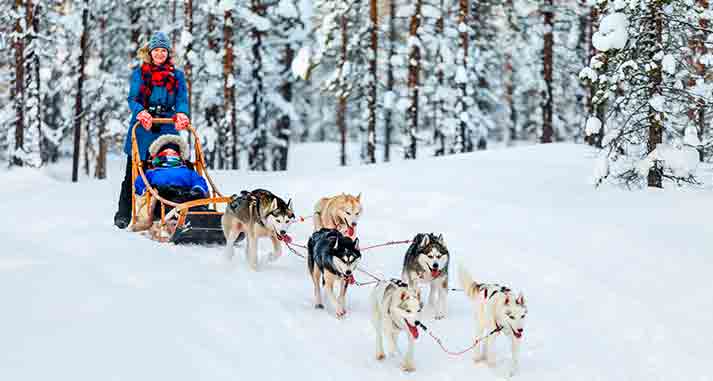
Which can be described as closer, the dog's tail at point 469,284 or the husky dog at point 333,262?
the dog's tail at point 469,284

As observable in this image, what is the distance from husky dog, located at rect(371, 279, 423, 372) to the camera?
5055 millimetres

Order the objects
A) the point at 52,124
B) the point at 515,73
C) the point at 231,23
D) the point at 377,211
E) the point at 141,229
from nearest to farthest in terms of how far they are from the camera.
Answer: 1. the point at 141,229
2. the point at 377,211
3. the point at 231,23
4. the point at 52,124
5. the point at 515,73

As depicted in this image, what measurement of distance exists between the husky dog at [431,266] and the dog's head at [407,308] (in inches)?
50.0

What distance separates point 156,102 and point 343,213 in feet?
12.9

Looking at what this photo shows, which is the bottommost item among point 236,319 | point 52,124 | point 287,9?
point 236,319

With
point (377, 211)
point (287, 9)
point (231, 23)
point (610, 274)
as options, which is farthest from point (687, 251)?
point (287, 9)

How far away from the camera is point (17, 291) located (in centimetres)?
621

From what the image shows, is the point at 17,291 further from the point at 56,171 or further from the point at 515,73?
the point at 515,73

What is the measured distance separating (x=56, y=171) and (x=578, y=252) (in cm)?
3080

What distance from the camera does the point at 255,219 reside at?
8.02 m

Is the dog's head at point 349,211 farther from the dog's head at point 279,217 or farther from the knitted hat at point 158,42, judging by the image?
the knitted hat at point 158,42

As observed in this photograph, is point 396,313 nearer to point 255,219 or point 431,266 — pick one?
point 431,266

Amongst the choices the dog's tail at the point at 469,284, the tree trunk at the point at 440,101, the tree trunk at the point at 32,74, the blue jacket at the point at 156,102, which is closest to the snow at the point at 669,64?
the dog's tail at the point at 469,284

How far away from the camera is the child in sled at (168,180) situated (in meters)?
9.47
